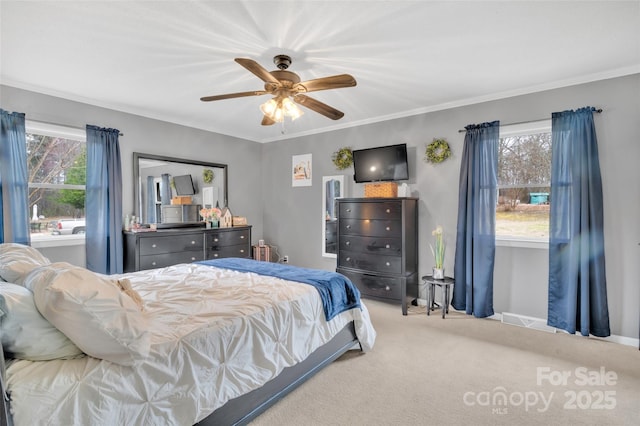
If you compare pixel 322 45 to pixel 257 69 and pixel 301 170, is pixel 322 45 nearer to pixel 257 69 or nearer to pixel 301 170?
pixel 257 69

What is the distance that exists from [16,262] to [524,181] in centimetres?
454

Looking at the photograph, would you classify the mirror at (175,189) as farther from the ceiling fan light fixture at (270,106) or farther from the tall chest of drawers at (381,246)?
the ceiling fan light fixture at (270,106)

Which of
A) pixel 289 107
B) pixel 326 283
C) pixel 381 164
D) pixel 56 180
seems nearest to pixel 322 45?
pixel 289 107

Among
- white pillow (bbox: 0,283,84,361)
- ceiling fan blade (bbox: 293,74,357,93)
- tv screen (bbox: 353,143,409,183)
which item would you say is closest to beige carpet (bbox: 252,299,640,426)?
white pillow (bbox: 0,283,84,361)

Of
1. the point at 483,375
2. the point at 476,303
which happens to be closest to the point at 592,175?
the point at 476,303

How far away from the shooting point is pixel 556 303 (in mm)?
3289

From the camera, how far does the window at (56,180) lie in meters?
3.55

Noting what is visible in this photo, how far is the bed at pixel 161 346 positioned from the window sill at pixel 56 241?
5.92 ft

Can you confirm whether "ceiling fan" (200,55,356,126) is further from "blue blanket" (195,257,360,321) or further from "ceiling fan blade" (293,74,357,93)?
"blue blanket" (195,257,360,321)

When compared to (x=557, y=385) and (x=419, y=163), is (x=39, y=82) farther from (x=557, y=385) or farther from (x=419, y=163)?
(x=557, y=385)

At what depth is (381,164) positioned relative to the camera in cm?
445

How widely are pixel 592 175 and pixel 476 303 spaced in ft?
5.77

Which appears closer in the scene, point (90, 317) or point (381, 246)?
point (90, 317)

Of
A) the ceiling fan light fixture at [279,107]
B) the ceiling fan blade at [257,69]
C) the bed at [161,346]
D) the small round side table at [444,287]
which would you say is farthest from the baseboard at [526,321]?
the ceiling fan blade at [257,69]
